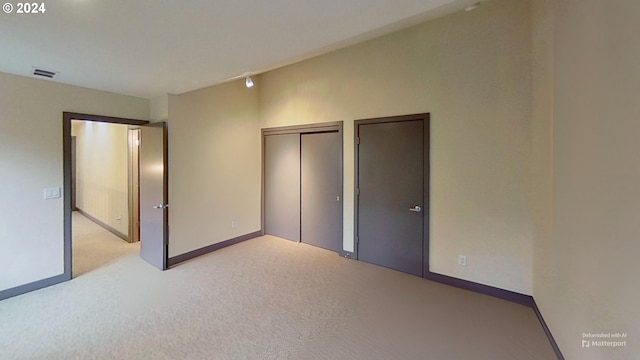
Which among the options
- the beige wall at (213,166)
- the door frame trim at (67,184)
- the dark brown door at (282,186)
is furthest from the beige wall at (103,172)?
the dark brown door at (282,186)

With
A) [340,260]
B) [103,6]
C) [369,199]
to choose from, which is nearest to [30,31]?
[103,6]

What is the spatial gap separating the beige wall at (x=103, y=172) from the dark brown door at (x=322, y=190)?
3427 millimetres

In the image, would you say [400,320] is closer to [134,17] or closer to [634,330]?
[634,330]

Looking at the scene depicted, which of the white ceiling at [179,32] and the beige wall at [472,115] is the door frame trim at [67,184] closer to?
the white ceiling at [179,32]

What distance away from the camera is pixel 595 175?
169cm

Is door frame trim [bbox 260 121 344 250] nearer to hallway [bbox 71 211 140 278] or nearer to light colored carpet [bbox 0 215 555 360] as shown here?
light colored carpet [bbox 0 215 555 360]

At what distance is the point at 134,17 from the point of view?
6.39 feet

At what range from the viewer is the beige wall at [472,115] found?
2.99 m

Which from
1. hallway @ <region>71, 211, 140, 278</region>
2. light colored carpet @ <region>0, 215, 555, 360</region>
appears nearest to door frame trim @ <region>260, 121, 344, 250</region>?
light colored carpet @ <region>0, 215, 555, 360</region>

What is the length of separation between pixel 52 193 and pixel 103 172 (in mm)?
3232

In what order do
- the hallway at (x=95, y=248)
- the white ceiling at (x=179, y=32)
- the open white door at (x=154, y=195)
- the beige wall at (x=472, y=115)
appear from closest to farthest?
the white ceiling at (x=179, y=32) < the beige wall at (x=472, y=115) < the open white door at (x=154, y=195) < the hallway at (x=95, y=248)

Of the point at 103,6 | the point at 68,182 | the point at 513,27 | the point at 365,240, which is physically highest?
the point at 513,27

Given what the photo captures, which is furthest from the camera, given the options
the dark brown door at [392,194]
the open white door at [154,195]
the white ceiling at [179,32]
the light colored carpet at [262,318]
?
the open white door at [154,195]

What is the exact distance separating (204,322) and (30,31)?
109 inches
